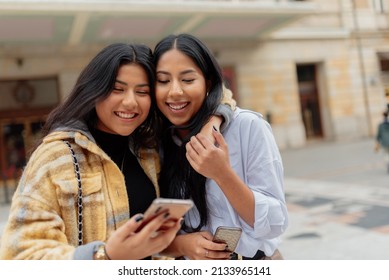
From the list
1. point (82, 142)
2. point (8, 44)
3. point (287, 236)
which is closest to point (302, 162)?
point (287, 236)

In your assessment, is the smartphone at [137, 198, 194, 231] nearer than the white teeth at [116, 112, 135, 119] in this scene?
Yes

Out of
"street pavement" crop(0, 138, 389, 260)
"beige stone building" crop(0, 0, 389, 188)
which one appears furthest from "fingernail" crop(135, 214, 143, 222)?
"beige stone building" crop(0, 0, 389, 188)

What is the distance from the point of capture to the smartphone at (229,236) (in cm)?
114

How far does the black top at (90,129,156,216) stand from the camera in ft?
4.25

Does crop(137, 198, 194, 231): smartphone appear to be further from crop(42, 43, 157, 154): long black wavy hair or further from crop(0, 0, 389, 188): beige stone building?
crop(0, 0, 389, 188): beige stone building

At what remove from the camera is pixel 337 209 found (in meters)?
4.63

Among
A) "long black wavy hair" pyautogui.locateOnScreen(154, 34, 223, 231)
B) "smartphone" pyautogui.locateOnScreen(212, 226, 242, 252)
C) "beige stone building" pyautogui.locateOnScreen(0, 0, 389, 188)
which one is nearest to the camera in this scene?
"smartphone" pyautogui.locateOnScreen(212, 226, 242, 252)

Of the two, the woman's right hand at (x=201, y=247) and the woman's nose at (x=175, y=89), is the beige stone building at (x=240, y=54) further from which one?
the woman's right hand at (x=201, y=247)

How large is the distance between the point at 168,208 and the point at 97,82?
21.1 inches

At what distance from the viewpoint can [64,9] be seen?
7875 mm

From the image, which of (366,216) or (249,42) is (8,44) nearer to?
(249,42)

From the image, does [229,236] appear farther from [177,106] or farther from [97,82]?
[97,82]

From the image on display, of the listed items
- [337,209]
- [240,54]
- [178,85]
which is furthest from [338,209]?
[240,54]

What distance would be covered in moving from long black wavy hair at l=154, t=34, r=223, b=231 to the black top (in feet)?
0.28
